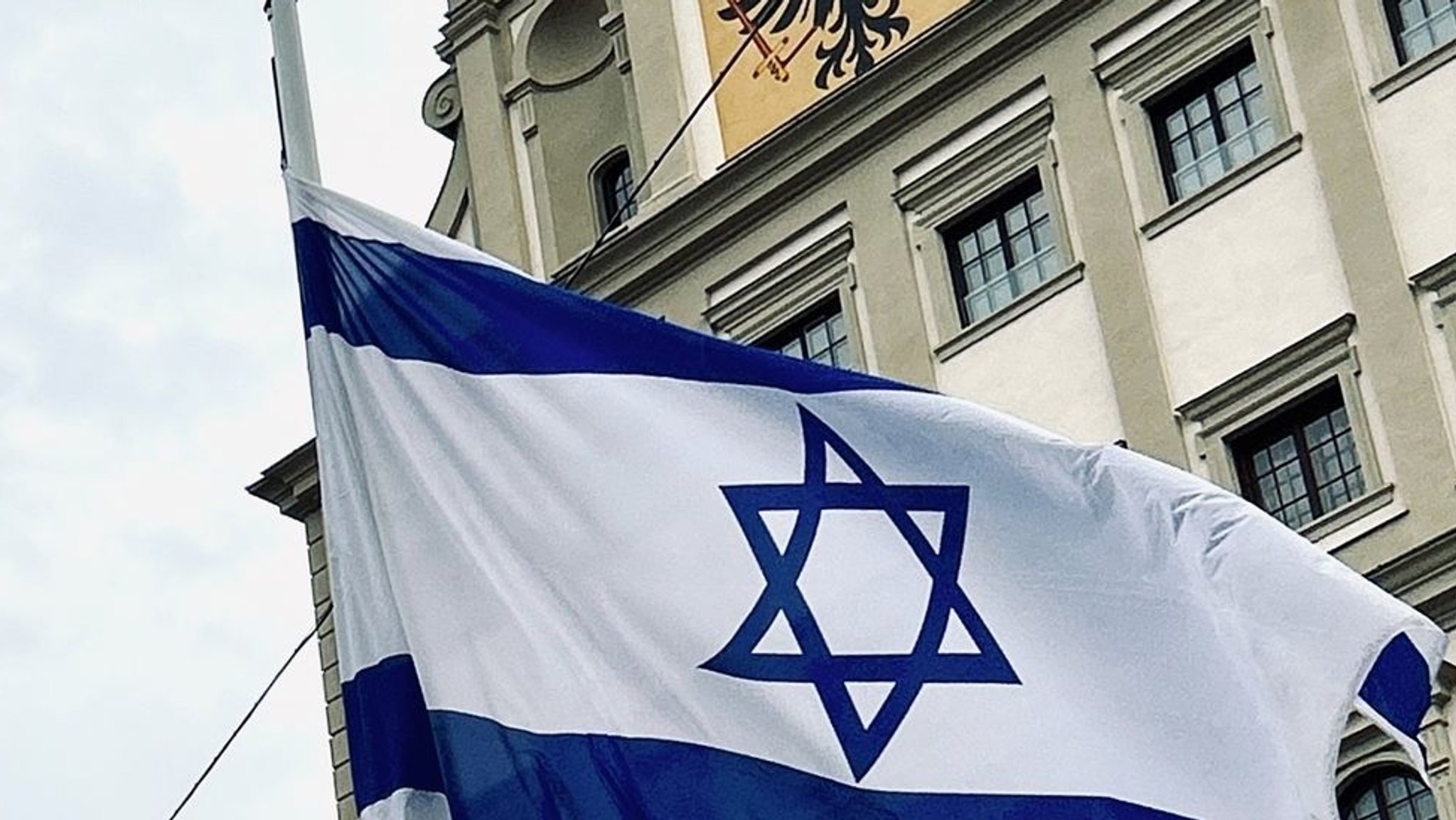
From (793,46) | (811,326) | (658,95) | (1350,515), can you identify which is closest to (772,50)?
(793,46)

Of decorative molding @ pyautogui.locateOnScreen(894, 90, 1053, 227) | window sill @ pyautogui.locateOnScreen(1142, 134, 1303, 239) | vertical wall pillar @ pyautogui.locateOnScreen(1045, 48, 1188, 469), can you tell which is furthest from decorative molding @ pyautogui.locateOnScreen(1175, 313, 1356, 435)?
decorative molding @ pyautogui.locateOnScreen(894, 90, 1053, 227)

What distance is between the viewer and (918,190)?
2945 centimetres

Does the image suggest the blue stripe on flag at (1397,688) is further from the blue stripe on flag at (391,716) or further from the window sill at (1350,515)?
the window sill at (1350,515)

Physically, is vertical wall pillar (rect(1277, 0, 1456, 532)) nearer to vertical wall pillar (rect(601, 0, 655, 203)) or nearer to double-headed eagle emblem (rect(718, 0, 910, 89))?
double-headed eagle emblem (rect(718, 0, 910, 89))

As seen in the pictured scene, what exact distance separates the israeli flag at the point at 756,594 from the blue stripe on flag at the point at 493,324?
11 mm

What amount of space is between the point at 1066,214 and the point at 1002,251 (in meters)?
0.72

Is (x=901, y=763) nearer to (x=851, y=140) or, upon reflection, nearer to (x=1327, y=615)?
(x=1327, y=615)

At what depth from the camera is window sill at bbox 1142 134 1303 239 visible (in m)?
26.7

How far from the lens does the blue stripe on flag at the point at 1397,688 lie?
39.7 feet

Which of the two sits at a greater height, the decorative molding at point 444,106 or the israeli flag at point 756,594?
the decorative molding at point 444,106

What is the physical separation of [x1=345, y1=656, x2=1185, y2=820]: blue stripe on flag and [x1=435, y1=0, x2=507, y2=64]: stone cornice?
2229 cm

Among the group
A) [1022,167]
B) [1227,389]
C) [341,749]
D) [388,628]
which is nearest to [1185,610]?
[388,628]

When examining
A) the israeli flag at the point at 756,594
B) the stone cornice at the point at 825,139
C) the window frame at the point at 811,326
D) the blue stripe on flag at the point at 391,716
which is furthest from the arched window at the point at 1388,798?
the blue stripe on flag at the point at 391,716

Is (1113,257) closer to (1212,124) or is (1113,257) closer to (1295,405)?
(1212,124)
